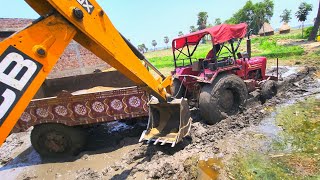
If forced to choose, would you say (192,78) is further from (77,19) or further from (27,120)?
(77,19)

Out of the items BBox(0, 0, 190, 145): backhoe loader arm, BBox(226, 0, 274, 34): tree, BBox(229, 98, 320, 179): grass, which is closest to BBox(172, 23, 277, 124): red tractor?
BBox(229, 98, 320, 179): grass

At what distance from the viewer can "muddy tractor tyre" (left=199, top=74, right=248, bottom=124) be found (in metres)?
6.04

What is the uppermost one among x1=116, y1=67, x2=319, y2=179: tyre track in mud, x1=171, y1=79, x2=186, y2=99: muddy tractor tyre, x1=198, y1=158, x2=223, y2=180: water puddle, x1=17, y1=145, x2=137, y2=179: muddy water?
x1=171, y1=79, x2=186, y2=99: muddy tractor tyre

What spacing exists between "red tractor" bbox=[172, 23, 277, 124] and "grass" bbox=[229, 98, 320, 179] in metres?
1.27

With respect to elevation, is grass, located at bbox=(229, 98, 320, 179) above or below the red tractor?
below

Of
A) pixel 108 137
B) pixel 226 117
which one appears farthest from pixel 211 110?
pixel 108 137

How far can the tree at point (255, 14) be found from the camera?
210 feet

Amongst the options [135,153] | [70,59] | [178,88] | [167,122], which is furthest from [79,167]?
[70,59]

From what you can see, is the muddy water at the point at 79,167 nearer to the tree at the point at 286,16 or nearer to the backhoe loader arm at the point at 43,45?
the backhoe loader arm at the point at 43,45

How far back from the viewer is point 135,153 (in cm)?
537

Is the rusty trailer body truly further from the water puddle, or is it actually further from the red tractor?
the water puddle

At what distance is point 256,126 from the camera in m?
5.96

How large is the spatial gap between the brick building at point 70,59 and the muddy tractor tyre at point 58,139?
21.1 ft

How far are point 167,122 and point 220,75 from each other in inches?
76.0
